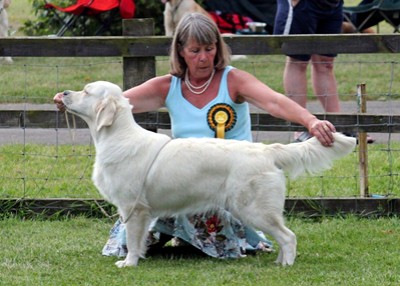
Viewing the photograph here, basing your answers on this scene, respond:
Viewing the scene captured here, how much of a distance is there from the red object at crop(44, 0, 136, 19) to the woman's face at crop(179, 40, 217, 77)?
9.46 metres

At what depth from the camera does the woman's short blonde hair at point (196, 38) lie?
560cm

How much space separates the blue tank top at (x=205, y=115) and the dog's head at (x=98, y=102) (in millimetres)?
483

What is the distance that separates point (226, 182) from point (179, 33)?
982mm

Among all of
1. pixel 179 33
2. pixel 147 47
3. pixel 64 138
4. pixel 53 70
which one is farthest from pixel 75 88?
pixel 179 33

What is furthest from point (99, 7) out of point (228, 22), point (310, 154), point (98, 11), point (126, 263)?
point (310, 154)

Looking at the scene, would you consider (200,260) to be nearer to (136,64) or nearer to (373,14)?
(136,64)

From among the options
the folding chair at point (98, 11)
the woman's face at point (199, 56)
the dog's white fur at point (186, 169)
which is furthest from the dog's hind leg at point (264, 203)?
the folding chair at point (98, 11)

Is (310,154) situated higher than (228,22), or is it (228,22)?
(228,22)

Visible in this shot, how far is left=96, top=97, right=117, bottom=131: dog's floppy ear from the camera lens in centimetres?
532

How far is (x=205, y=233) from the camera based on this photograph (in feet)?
18.8

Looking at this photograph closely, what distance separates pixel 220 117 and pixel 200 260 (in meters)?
0.85

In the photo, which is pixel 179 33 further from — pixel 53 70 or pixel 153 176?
pixel 53 70

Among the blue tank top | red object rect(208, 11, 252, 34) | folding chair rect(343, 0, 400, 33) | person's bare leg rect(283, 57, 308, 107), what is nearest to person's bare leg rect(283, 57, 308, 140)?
person's bare leg rect(283, 57, 308, 107)

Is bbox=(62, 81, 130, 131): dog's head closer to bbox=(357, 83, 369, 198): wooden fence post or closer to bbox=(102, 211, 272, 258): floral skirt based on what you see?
bbox=(102, 211, 272, 258): floral skirt
